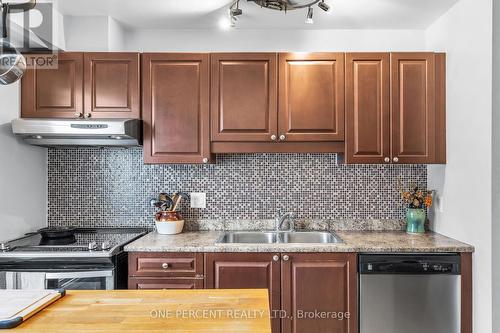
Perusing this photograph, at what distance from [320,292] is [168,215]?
3.86ft

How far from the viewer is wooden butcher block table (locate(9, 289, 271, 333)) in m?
1.15

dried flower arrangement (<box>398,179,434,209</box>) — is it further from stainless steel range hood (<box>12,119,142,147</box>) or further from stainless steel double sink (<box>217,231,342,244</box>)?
stainless steel range hood (<box>12,119,142,147</box>)

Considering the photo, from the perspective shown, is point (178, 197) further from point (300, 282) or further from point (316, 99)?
point (316, 99)

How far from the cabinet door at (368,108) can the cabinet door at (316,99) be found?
0.23 ft

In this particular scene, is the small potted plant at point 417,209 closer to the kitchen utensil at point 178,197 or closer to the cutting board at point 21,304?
the kitchen utensil at point 178,197

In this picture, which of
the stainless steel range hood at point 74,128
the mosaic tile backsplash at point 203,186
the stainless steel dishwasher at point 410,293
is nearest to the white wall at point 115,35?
the stainless steel range hood at point 74,128

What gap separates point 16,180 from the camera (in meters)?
2.57

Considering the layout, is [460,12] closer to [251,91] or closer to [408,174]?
[408,174]

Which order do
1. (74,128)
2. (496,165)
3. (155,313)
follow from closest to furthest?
1. (155,313)
2. (496,165)
3. (74,128)

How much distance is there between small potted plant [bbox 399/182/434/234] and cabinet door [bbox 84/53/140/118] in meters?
2.05

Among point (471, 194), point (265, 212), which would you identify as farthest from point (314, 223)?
point (471, 194)

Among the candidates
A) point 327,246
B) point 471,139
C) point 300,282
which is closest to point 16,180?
point 300,282

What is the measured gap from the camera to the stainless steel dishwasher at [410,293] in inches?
89.4

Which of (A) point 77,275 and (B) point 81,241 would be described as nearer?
(A) point 77,275
